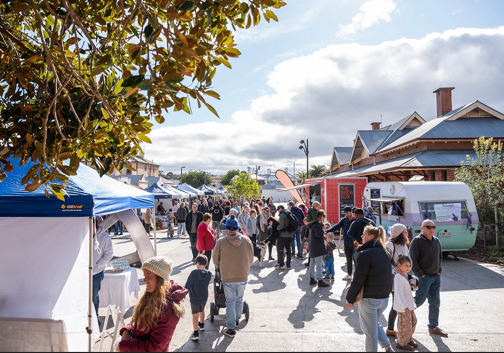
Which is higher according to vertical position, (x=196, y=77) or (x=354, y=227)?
(x=196, y=77)

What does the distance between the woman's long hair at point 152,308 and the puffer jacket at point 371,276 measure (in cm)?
222

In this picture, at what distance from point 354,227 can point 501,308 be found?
3009 mm

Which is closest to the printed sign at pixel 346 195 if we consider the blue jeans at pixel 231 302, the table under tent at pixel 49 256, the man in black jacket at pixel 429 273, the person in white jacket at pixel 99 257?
the man in black jacket at pixel 429 273

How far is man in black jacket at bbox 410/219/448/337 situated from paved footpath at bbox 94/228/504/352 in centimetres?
32

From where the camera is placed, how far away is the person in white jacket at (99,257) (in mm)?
5461

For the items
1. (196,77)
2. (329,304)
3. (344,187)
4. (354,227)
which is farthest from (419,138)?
(196,77)

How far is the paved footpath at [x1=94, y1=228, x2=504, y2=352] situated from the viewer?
495 cm

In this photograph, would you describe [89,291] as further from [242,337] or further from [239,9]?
[239,9]

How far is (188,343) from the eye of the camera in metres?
5.06

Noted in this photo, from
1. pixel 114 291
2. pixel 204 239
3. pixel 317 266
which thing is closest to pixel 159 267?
pixel 114 291

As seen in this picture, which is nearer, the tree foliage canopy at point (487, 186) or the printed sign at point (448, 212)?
the printed sign at point (448, 212)

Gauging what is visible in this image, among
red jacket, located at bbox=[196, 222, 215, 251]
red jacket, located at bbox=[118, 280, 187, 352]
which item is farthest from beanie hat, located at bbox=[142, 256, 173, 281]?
red jacket, located at bbox=[196, 222, 215, 251]

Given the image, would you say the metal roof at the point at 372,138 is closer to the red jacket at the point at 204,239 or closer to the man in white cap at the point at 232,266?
the red jacket at the point at 204,239

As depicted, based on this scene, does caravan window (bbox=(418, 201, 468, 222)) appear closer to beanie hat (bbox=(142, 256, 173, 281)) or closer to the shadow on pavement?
the shadow on pavement
